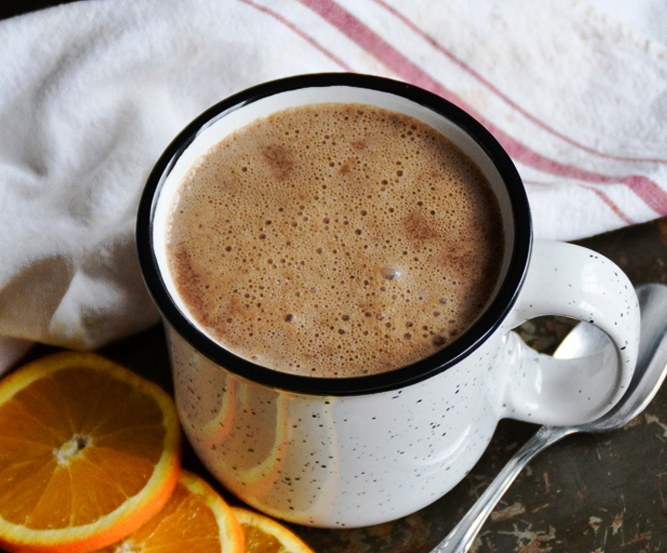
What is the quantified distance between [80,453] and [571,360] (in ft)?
1.60

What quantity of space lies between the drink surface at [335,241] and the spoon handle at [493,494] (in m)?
0.26

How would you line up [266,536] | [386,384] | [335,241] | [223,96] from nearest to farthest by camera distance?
[386,384], [335,241], [266,536], [223,96]

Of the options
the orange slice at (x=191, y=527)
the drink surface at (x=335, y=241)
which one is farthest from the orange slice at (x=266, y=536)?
the drink surface at (x=335, y=241)

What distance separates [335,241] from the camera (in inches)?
29.0

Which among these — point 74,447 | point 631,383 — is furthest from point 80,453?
point 631,383

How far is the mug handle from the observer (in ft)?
2.24

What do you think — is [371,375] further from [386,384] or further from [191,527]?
[191,527]

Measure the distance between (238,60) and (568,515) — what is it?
601 mm

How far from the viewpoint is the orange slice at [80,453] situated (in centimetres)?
83

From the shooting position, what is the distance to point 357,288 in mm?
711

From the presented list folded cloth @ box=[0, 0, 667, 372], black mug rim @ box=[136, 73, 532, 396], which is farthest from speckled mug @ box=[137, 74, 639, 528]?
folded cloth @ box=[0, 0, 667, 372]

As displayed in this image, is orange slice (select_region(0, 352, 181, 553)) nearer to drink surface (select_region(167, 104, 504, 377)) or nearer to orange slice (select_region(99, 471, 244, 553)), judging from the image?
orange slice (select_region(99, 471, 244, 553))

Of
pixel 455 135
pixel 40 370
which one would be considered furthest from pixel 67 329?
pixel 455 135

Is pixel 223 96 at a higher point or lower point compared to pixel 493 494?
higher
